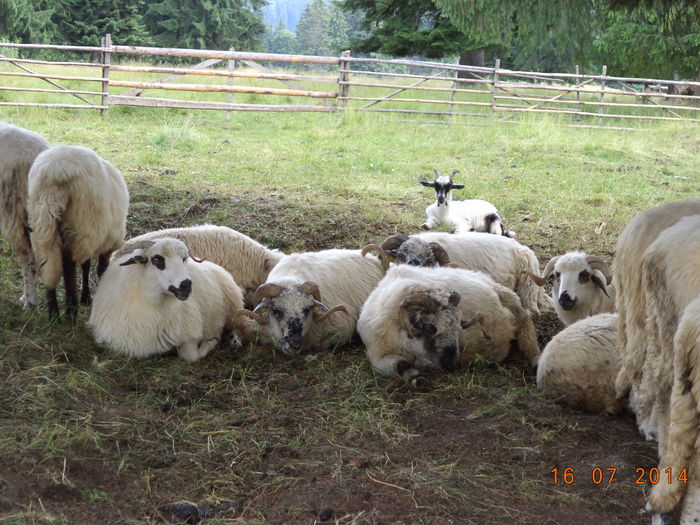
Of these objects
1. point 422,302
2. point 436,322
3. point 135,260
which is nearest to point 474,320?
point 436,322

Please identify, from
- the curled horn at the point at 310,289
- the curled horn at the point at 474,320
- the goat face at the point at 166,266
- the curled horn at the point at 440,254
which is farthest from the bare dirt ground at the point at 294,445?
the curled horn at the point at 440,254

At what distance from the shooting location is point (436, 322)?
17.4 feet

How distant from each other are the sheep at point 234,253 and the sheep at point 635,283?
3.88 metres

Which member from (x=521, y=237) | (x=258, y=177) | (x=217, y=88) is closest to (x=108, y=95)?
(x=217, y=88)

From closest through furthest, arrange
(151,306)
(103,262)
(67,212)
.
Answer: (151,306)
(67,212)
(103,262)

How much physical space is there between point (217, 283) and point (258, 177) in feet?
17.9

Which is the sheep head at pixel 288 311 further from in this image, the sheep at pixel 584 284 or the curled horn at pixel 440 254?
the sheep at pixel 584 284

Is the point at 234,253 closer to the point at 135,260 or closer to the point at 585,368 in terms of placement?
the point at 135,260

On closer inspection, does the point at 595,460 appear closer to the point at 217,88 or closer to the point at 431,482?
the point at 431,482

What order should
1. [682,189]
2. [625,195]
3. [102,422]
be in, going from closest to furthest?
1. [102,422]
2. [625,195]
3. [682,189]

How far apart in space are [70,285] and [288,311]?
72.5 inches

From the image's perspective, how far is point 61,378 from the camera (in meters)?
4.93

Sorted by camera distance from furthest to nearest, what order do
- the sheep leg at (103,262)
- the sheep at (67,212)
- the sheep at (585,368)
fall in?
the sheep leg at (103,262), the sheep at (67,212), the sheep at (585,368)

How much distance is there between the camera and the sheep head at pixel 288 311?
577 centimetres
